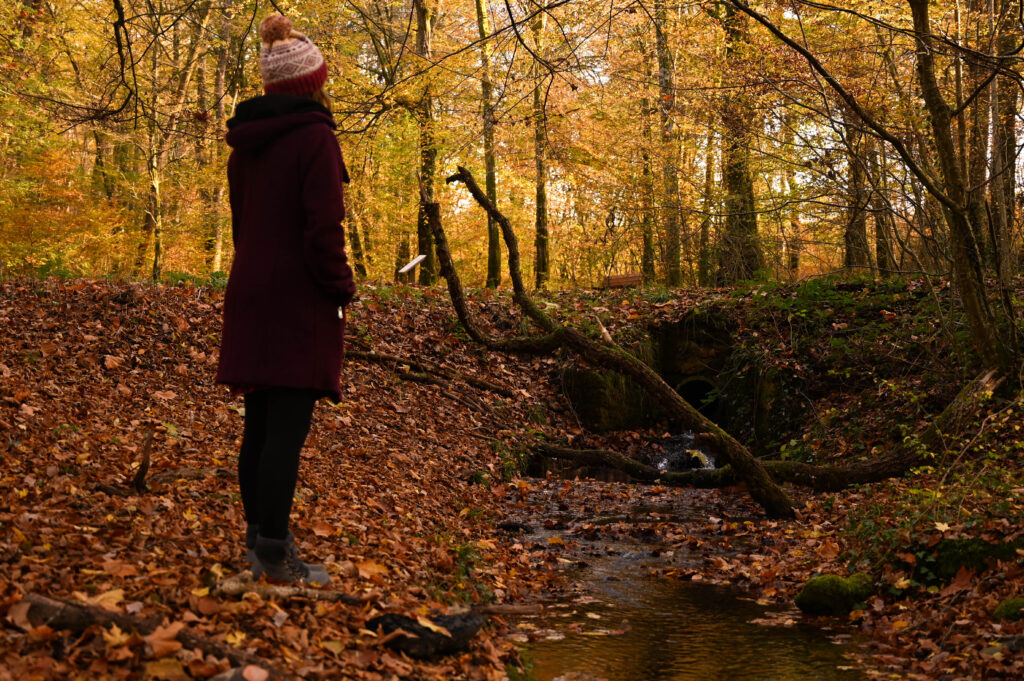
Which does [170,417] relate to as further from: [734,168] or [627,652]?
[734,168]

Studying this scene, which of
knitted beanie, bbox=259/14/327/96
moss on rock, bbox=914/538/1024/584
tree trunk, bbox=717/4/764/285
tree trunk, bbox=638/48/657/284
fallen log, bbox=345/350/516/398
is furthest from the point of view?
tree trunk, bbox=638/48/657/284

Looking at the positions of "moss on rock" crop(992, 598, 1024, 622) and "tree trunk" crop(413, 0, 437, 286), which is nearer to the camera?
"moss on rock" crop(992, 598, 1024, 622)

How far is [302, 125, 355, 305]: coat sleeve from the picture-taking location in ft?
10.4

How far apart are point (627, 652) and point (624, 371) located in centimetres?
496

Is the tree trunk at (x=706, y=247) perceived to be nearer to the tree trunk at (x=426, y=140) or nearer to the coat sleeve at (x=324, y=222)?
the tree trunk at (x=426, y=140)

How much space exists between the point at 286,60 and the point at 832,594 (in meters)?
4.38

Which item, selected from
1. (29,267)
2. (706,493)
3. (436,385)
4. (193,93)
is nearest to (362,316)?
(436,385)

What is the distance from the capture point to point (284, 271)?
3.20 m

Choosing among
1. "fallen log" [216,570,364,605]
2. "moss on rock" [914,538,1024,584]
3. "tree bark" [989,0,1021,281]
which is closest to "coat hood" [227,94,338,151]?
"fallen log" [216,570,364,605]

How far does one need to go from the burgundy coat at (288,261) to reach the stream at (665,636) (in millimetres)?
1882

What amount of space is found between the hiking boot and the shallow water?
114 centimetres

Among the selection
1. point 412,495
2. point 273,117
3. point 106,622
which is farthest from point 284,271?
point 412,495

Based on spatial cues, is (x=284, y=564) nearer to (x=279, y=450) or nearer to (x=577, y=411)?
(x=279, y=450)

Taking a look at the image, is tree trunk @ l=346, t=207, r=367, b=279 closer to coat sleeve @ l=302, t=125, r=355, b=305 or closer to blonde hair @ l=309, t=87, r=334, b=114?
blonde hair @ l=309, t=87, r=334, b=114
